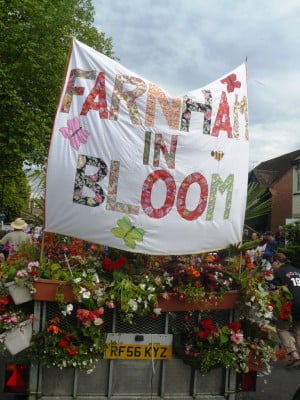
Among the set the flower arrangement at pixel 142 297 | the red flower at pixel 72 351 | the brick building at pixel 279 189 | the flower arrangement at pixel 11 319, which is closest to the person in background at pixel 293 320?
the flower arrangement at pixel 142 297

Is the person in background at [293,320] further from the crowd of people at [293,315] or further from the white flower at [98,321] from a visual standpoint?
the white flower at [98,321]

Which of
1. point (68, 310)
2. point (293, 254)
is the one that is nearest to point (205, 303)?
point (68, 310)

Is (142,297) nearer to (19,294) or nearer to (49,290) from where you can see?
(49,290)

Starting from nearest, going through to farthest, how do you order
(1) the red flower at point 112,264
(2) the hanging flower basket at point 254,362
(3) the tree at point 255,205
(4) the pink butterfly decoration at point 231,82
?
1. (1) the red flower at point 112,264
2. (2) the hanging flower basket at point 254,362
3. (4) the pink butterfly decoration at point 231,82
4. (3) the tree at point 255,205

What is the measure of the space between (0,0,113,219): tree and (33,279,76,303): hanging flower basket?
1359 centimetres

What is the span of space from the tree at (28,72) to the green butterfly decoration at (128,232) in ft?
44.2

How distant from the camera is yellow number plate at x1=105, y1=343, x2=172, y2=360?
381 cm

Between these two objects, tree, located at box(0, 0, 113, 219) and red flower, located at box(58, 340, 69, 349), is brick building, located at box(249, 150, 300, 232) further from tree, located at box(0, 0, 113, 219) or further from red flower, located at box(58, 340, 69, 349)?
red flower, located at box(58, 340, 69, 349)

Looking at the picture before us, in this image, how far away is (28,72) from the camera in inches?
725

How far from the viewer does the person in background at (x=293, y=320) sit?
23.3ft

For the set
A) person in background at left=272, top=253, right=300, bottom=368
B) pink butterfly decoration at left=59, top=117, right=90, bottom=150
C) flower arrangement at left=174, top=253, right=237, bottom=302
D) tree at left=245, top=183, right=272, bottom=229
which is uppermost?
pink butterfly decoration at left=59, top=117, right=90, bottom=150

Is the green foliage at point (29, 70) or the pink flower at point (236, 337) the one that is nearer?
the pink flower at point (236, 337)

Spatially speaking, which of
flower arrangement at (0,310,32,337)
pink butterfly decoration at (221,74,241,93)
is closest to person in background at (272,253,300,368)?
pink butterfly decoration at (221,74,241,93)

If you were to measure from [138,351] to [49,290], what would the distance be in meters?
0.85
